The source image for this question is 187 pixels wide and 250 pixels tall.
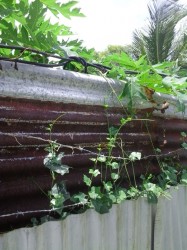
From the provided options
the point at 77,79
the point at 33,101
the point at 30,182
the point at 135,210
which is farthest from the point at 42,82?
the point at 135,210

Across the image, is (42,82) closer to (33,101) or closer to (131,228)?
(33,101)

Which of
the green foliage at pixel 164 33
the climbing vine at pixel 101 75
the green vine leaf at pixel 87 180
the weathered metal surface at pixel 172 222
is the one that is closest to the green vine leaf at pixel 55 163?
the climbing vine at pixel 101 75

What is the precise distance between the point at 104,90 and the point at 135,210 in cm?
63

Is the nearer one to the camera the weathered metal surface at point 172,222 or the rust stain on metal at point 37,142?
the rust stain on metal at point 37,142

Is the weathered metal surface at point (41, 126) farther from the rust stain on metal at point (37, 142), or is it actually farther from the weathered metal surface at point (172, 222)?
the weathered metal surface at point (172, 222)

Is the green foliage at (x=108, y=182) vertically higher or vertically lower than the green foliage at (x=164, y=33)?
lower

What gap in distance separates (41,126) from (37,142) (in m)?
0.07

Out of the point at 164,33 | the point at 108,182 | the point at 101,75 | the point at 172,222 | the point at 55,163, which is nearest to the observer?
the point at 55,163

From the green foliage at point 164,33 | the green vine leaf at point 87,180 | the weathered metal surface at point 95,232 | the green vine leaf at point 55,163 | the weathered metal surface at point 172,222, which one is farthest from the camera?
the green foliage at point 164,33

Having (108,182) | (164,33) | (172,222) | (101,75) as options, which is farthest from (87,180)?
(164,33)

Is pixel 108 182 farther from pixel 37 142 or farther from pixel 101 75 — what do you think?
pixel 101 75

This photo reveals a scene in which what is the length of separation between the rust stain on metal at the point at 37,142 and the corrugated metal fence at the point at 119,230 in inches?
4.8

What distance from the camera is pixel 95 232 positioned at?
1.65 meters

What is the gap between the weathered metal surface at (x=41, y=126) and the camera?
1450 mm
